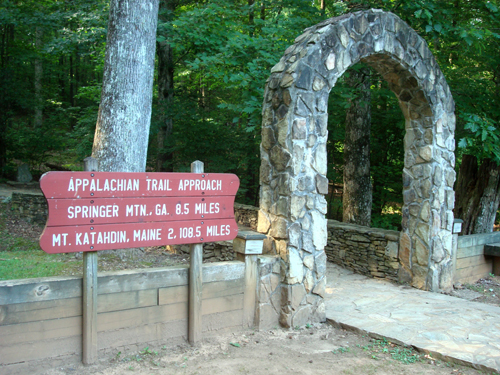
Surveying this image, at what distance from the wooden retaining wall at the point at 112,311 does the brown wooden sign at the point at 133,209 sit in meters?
0.34

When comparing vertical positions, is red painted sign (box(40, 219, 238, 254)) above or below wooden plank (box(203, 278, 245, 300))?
above

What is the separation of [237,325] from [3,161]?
15302mm

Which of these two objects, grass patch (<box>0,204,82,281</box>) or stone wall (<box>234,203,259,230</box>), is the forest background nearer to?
stone wall (<box>234,203,259,230</box>)

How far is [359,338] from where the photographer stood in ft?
15.2

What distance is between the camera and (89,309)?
3.57 m

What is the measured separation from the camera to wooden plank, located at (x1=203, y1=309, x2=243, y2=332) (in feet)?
14.1

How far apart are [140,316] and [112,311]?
0.27 meters

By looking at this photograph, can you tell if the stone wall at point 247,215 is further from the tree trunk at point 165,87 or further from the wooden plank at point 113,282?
the wooden plank at point 113,282

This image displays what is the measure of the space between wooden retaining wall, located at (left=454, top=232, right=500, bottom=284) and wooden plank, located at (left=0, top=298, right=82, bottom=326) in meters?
6.34

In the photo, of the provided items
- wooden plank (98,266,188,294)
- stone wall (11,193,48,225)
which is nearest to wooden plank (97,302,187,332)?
wooden plank (98,266,188,294)

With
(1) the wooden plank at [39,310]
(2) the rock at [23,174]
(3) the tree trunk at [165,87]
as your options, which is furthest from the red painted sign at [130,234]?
(2) the rock at [23,174]

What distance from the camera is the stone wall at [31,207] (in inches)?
462

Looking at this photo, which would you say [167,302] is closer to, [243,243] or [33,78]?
[243,243]

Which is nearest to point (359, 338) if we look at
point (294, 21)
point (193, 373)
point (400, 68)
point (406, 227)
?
point (193, 373)
